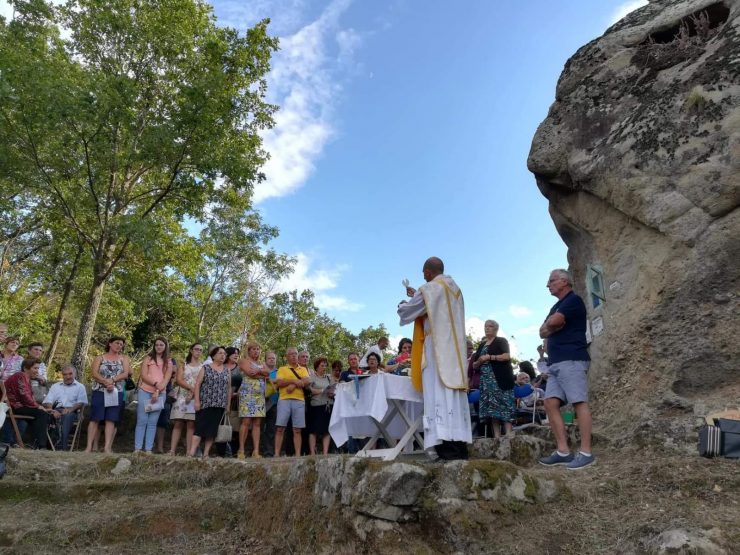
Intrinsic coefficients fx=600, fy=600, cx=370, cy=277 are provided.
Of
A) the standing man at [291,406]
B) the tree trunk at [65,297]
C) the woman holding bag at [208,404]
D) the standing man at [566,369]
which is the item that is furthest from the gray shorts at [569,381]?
the tree trunk at [65,297]

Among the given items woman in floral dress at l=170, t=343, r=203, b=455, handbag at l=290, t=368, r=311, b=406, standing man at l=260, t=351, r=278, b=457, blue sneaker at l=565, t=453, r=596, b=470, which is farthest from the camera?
standing man at l=260, t=351, r=278, b=457

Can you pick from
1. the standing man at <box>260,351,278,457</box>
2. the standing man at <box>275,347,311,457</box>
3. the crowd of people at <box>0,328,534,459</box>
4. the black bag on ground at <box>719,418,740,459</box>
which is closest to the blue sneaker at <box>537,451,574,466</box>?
the black bag on ground at <box>719,418,740,459</box>

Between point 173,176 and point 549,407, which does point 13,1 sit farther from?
point 549,407

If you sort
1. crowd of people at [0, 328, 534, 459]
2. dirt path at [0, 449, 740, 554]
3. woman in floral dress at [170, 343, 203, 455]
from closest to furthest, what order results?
dirt path at [0, 449, 740, 554] < crowd of people at [0, 328, 534, 459] < woman in floral dress at [170, 343, 203, 455]

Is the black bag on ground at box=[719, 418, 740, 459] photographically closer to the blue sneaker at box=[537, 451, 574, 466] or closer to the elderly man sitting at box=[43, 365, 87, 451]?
the blue sneaker at box=[537, 451, 574, 466]

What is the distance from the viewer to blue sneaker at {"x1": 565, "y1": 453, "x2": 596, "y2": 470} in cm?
477

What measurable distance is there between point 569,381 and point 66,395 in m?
7.04

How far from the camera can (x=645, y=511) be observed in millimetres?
3682

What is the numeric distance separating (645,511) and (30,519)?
4931 millimetres

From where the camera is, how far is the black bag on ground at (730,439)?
4383 mm

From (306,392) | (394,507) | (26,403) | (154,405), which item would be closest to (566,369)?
(394,507)

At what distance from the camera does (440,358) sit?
4980mm

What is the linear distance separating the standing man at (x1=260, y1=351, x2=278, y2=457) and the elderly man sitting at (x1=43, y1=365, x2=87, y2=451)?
261 centimetres

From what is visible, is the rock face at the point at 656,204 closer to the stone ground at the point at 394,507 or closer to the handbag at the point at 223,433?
the stone ground at the point at 394,507
